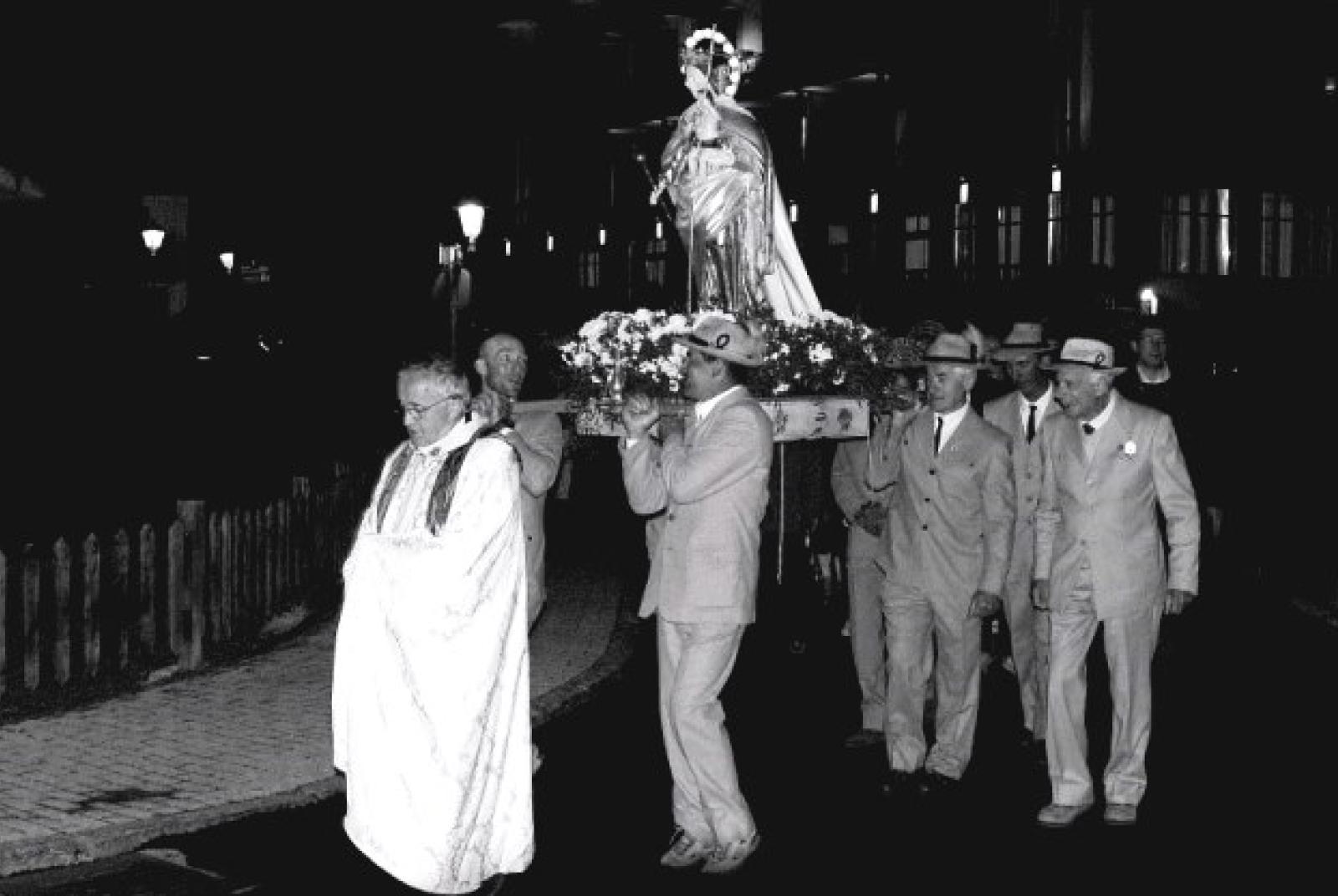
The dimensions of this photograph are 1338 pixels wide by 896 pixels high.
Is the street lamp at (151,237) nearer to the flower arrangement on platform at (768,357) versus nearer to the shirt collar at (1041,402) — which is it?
the shirt collar at (1041,402)

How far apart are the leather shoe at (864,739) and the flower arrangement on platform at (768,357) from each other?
5.99ft

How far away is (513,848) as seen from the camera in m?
6.44

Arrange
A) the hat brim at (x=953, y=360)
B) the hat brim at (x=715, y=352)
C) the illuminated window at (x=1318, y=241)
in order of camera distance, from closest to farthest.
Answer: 1. the hat brim at (x=715, y=352)
2. the hat brim at (x=953, y=360)
3. the illuminated window at (x=1318, y=241)

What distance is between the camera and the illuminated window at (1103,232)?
42469 millimetres

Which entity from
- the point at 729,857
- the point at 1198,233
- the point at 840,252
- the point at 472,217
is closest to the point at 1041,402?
the point at 729,857

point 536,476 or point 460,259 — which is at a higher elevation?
point 460,259

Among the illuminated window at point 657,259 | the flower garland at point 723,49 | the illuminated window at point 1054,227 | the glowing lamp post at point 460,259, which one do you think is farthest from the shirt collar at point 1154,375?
the illuminated window at point 657,259

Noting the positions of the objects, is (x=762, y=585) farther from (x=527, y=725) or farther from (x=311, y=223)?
(x=311, y=223)

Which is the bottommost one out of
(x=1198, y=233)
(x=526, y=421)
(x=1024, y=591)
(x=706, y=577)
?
(x=1024, y=591)

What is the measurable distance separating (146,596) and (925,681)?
5.10 metres

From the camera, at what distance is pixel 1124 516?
8125mm

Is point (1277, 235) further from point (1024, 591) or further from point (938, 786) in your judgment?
point (938, 786)

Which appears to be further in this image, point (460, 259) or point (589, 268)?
point (589, 268)

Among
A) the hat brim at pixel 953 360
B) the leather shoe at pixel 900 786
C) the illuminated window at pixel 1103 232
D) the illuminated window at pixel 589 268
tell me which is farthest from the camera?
the illuminated window at pixel 589 268
